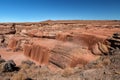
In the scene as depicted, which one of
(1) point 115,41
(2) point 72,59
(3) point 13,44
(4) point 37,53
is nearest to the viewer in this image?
(1) point 115,41

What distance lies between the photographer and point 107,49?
15.1 metres

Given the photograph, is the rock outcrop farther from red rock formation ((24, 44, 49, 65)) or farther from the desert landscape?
red rock formation ((24, 44, 49, 65))

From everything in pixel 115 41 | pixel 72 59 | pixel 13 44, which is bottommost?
pixel 13 44

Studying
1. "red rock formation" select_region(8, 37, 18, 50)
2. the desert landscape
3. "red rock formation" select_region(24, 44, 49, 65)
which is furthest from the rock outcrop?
"red rock formation" select_region(8, 37, 18, 50)

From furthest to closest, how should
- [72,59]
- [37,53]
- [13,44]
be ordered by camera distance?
[13,44], [37,53], [72,59]

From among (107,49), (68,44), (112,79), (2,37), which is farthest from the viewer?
(2,37)

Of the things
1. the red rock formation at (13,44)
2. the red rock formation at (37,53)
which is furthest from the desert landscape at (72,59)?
the red rock formation at (13,44)

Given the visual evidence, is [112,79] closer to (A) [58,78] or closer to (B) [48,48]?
(A) [58,78]

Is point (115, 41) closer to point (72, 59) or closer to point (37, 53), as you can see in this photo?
point (72, 59)

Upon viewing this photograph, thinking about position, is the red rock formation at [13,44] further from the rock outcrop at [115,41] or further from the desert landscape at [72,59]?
the rock outcrop at [115,41]

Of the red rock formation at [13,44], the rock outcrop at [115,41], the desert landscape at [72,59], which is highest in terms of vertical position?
the rock outcrop at [115,41]

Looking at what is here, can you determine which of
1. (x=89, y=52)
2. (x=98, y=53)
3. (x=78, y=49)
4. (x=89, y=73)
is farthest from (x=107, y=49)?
(x=89, y=73)

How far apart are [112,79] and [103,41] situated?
7.85 meters

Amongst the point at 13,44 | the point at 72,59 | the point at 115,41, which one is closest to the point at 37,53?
the point at 72,59
